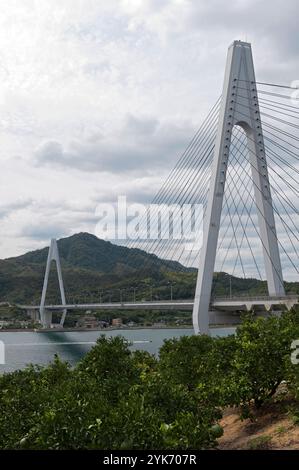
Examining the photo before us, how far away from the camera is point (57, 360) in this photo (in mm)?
14117

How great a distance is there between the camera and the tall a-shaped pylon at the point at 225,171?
26.0m

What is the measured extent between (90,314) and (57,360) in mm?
91345

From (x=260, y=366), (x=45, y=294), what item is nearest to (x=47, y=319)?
(x=45, y=294)

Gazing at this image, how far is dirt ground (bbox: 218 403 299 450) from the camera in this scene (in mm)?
9953

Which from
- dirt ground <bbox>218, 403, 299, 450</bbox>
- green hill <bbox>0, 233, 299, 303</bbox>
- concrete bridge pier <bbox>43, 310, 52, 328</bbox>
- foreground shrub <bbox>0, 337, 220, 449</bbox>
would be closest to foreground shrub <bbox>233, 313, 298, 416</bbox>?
dirt ground <bbox>218, 403, 299, 450</bbox>

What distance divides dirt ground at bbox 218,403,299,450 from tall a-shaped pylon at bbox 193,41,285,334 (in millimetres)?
12895

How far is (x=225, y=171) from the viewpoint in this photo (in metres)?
26.3

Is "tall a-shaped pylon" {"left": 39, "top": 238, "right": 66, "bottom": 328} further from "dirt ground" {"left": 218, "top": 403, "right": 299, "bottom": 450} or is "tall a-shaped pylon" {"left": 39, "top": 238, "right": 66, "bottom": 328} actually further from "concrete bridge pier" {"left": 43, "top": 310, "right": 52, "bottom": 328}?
"dirt ground" {"left": 218, "top": 403, "right": 299, "bottom": 450}

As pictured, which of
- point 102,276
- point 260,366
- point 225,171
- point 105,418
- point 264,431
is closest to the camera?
point 105,418

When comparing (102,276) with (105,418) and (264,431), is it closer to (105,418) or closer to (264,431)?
(264,431)

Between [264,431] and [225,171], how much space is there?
16665 mm

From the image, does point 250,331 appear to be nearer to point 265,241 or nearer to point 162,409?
point 162,409

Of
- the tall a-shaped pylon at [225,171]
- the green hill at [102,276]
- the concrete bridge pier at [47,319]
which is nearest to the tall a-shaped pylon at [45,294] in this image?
the concrete bridge pier at [47,319]

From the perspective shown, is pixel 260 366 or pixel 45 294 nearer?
pixel 260 366
